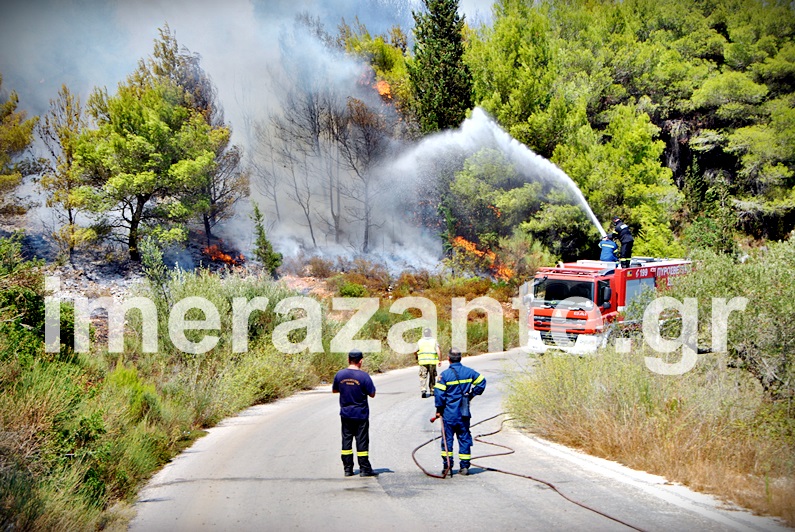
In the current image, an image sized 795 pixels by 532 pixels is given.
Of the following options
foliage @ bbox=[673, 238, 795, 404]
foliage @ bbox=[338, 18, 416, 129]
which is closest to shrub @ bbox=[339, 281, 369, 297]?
foliage @ bbox=[338, 18, 416, 129]

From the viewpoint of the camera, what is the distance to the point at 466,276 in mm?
35906

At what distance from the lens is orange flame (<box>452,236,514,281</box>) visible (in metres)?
34.9

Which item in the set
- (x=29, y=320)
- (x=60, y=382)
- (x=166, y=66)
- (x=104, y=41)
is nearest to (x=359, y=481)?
(x=60, y=382)

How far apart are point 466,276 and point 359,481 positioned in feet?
87.8

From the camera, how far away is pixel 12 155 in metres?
31.2

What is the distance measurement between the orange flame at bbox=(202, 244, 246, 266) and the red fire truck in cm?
2058

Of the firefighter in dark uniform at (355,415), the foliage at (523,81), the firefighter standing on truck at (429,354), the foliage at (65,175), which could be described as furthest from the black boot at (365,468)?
the foliage at (523,81)

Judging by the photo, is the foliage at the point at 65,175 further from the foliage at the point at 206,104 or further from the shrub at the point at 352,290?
the shrub at the point at 352,290

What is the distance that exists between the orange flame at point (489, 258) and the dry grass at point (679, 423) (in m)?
22.3

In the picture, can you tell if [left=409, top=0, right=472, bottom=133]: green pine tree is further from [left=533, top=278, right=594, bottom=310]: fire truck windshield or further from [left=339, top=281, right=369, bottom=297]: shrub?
[left=533, top=278, right=594, bottom=310]: fire truck windshield

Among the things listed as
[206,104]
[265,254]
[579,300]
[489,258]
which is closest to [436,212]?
[489,258]

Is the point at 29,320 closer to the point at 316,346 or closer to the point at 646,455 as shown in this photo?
the point at 316,346

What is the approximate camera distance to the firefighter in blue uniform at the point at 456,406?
31.8 feet

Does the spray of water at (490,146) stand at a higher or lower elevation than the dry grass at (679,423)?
higher
